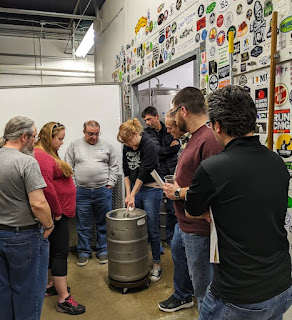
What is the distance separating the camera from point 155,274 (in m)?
2.83

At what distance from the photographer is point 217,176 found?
99 centimetres

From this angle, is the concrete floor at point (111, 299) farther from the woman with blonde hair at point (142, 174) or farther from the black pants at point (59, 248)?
the black pants at point (59, 248)

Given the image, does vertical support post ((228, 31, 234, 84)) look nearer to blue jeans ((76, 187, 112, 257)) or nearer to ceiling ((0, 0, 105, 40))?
blue jeans ((76, 187, 112, 257))

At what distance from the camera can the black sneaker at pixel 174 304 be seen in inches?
90.6

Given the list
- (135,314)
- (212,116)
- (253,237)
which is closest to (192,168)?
Result: (212,116)

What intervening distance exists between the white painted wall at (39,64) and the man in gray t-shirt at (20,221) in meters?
6.67

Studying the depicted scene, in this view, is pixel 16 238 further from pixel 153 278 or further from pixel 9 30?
pixel 9 30

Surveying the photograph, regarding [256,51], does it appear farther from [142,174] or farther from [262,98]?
[142,174]

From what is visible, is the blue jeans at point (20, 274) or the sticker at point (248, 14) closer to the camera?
the blue jeans at point (20, 274)

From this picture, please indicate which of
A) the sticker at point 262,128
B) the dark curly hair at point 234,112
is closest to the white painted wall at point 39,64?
the sticker at point 262,128

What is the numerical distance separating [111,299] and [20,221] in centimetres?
132

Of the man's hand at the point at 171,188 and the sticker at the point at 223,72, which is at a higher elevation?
the sticker at the point at 223,72

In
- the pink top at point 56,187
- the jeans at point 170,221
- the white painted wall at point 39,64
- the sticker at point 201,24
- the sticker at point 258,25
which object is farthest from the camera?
the white painted wall at point 39,64

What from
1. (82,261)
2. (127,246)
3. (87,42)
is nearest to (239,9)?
(127,246)
